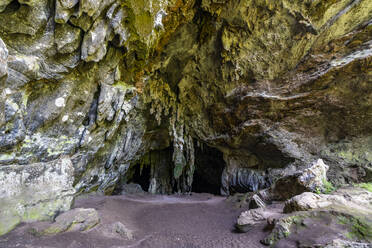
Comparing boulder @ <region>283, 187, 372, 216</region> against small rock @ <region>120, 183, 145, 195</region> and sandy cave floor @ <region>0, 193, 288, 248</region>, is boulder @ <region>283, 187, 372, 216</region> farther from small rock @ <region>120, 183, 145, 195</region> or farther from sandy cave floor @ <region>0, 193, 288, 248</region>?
small rock @ <region>120, 183, 145, 195</region>

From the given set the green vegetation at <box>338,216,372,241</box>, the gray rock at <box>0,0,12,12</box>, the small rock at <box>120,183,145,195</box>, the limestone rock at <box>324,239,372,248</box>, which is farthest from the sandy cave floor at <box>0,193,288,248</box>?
the small rock at <box>120,183,145,195</box>

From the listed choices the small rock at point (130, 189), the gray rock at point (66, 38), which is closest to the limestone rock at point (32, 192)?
the gray rock at point (66, 38)

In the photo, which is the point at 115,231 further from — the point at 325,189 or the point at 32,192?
the point at 325,189

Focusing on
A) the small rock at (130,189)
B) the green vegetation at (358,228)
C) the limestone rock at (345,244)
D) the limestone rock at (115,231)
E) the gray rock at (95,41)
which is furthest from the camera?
the small rock at (130,189)

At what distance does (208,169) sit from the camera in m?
12.1

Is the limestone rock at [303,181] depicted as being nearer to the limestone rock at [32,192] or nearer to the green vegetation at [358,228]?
the green vegetation at [358,228]

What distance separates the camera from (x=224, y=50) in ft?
25.0

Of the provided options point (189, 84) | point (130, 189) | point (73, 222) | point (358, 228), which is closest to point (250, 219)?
point (358, 228)

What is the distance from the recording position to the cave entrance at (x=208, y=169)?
36.0 feet

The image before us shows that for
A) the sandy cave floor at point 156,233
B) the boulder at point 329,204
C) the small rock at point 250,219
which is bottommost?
the sandy cave floor at point 156,233

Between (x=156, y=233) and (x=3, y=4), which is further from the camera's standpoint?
(x=156, y=233)

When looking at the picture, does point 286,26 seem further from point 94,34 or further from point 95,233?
point 95,233

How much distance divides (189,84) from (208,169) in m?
6.10

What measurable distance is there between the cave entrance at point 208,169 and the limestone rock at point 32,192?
24.5 ft
